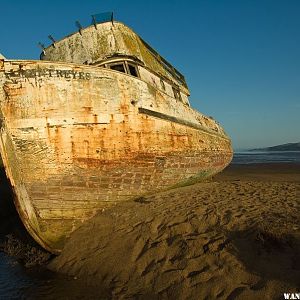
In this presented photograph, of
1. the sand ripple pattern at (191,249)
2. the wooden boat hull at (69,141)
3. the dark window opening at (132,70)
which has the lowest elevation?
the sand ripple pattern at (191,249)

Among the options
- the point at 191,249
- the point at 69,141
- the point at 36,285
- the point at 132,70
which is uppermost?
the point at 132,70

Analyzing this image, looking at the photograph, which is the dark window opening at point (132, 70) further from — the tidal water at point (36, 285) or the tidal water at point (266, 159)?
the tidal water at point (266, 159)

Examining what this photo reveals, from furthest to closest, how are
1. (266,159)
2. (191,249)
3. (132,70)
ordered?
(266,159), (132,70), (191,249)

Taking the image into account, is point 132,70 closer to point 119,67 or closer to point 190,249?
point 119,67

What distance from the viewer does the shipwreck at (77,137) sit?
18.4 ft

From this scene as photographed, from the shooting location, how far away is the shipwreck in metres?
5.62

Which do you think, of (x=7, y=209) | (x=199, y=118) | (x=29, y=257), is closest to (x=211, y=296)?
(x=29, y=257)

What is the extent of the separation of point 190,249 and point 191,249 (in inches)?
0.6

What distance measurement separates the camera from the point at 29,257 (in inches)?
232

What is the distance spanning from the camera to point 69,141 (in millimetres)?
5867

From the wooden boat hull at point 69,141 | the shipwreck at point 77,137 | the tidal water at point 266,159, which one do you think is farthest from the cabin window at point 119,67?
the tidal water at point 266,159

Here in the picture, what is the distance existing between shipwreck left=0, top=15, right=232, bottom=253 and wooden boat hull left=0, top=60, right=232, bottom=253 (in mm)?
18

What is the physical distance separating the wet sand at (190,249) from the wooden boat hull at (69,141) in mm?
493

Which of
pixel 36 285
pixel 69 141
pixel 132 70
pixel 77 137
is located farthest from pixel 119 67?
pixel 36 285
